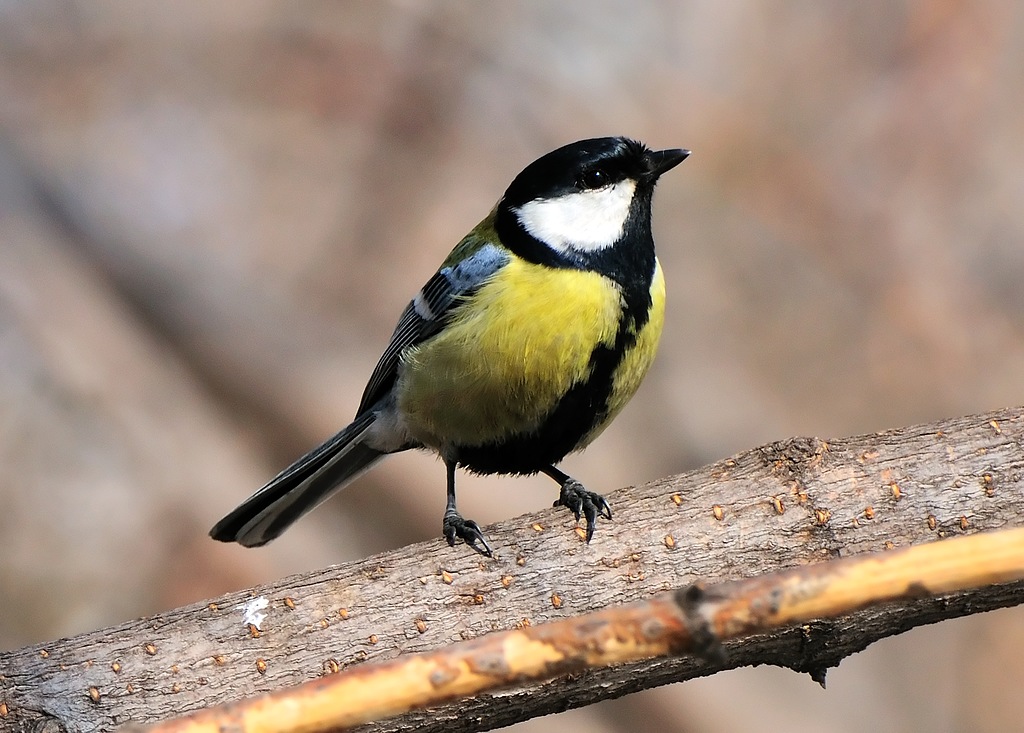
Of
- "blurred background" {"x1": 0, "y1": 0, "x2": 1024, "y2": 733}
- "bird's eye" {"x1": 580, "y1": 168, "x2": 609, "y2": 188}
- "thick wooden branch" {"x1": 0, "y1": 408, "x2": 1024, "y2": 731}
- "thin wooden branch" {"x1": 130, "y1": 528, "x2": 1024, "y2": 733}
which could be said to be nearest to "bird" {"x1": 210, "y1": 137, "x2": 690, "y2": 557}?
"bird's eye" {"x1": 580, "y1": 168, "x2": 609, "y2": 188}

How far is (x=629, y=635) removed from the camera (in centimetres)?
82

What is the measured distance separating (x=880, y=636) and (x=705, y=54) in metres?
2.93

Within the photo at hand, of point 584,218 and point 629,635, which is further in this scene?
point 584,218

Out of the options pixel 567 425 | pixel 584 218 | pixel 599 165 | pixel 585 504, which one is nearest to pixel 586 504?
pixel 585 504

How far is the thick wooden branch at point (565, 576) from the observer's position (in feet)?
4.93

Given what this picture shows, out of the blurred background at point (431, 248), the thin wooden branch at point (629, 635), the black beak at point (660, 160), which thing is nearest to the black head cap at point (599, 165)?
the black beak at point (660, 160)

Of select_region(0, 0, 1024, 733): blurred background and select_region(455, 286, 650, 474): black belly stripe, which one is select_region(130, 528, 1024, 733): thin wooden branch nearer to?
select_region(455, 286, 650, 474): black belly stripe

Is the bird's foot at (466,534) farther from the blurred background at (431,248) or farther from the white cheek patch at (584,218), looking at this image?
the blurred background at (431,248)

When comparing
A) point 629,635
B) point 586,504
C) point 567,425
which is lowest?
point 629,635

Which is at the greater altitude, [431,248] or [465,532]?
[431,248]

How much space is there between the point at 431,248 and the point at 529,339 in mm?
1937

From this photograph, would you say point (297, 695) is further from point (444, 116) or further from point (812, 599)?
point (444, 116)

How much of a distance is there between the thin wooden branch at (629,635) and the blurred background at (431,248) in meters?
2.78

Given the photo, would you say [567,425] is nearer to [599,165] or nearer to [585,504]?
[585,504]
